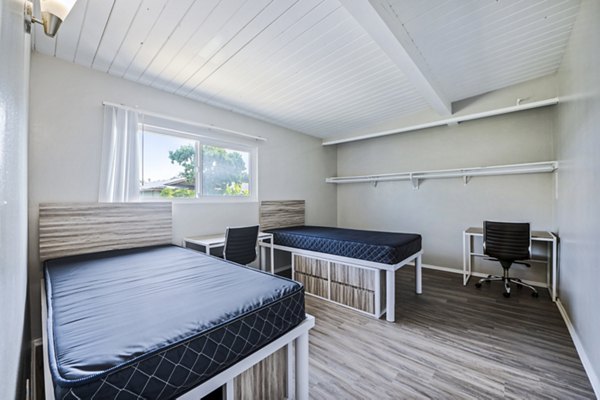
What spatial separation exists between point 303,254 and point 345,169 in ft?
8.76

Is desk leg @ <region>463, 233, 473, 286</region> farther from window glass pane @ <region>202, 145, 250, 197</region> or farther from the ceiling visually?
window glass pane @ <region>202, 145, 250, 197</region>

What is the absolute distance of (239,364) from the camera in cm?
110

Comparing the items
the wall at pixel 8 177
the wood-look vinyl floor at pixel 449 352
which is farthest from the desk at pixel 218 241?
the wall at pixel 8 177

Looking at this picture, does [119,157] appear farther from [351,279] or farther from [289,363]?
[351,279]

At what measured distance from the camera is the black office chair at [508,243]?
9.62ft

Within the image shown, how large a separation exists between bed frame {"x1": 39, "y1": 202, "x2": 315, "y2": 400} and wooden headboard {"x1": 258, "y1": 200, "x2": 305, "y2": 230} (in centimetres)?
146

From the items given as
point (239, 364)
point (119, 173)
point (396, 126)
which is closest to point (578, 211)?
point (396, 126)

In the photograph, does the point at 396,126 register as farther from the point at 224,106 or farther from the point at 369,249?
the point at 224,106

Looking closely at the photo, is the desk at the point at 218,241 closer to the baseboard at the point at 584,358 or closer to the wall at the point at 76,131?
the wall at the point at 76,131

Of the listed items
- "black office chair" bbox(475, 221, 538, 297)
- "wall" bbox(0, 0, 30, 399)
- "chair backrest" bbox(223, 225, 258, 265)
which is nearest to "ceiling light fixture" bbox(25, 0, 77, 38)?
"wall" bbox(0, 0, 30, 399)

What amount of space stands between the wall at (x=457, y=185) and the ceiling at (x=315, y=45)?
0.72m

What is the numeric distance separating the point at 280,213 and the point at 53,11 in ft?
10.9

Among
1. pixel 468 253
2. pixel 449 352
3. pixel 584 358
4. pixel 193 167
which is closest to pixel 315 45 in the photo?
pixel 193 167

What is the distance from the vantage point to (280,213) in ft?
13.8
